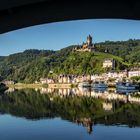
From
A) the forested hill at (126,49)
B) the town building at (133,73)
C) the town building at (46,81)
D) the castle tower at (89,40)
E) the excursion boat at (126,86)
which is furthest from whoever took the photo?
the castle tower at (89,40)

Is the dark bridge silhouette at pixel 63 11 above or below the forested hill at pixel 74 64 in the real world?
below

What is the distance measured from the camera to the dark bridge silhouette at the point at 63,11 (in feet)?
19.3

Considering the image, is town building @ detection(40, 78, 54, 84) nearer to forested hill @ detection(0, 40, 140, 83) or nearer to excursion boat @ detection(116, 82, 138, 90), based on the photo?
forested hill @ detection(0, 40, 140, 83)

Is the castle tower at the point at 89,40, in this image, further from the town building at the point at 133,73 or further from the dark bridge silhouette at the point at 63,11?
the dark bridge silhouette at the point at 63,11

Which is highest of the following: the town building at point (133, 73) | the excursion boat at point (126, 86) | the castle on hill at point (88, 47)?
the castle on hill at point (88, 47)

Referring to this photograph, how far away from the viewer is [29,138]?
22.3 meters

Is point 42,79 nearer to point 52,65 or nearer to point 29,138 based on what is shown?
point 52,65

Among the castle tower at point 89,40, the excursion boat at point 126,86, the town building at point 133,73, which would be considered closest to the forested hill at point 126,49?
the castle tower at point 89,40

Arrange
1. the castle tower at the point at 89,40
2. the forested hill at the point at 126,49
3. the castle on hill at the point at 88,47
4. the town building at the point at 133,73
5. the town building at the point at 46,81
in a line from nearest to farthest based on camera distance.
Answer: the town building at the point at 133,73
the town building at the point at 46,81
the forested hill at the point at 126,49
the castle on hill at the point at 88,47
the castle tower at the point at 89,40

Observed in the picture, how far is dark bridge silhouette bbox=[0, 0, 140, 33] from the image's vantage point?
5.88 m

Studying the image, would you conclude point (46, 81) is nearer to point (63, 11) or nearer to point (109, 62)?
point (109, 62)

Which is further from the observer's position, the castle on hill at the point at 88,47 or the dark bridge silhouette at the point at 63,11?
the castle on hill at the point at 88,47

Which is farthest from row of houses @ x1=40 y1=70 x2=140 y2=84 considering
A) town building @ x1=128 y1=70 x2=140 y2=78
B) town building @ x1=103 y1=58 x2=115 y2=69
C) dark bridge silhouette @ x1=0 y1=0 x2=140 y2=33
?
dark bridge silhouette @ x1=0 y1=0 x2=140 y2=33

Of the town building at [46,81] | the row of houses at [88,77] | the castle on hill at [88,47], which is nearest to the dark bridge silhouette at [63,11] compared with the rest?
the row of houses at [88,77]
